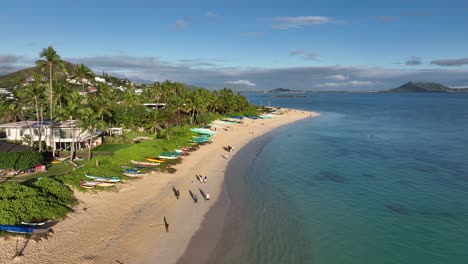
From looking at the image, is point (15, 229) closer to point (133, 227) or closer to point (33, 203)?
point (33, 203)

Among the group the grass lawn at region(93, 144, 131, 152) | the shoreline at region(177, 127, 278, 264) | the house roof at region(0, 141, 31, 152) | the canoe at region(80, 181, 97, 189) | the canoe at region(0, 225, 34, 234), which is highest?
the house roof at region(0, 141, 31, 152)

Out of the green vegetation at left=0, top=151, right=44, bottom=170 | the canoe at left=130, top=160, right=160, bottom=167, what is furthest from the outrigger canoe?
the green vegetation at left=0, top=151, right=44, bottom=170

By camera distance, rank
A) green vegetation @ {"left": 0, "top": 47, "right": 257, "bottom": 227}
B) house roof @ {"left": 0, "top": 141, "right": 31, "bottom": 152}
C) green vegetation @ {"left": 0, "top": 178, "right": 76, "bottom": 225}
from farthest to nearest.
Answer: house roof @ {"left": 0, "top": 141, "right": 31, "bottom": 152} → green vegetation @ {"left": 0, "top": 47, "right": 257, "bottom": 227} → green vegetation @ {"left": 0, "top": 178, "right": 76, "bottom": 225}

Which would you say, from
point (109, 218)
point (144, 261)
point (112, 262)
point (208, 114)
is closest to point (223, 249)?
point (144, 261)

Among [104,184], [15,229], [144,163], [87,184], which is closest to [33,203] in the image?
[15,229]

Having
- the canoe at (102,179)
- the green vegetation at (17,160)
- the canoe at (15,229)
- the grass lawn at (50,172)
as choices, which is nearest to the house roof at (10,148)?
the green vegetation at (17,160)

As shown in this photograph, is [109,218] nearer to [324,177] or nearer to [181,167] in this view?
[181,167]

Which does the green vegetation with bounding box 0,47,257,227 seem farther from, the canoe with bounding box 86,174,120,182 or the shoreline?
the shoreline
